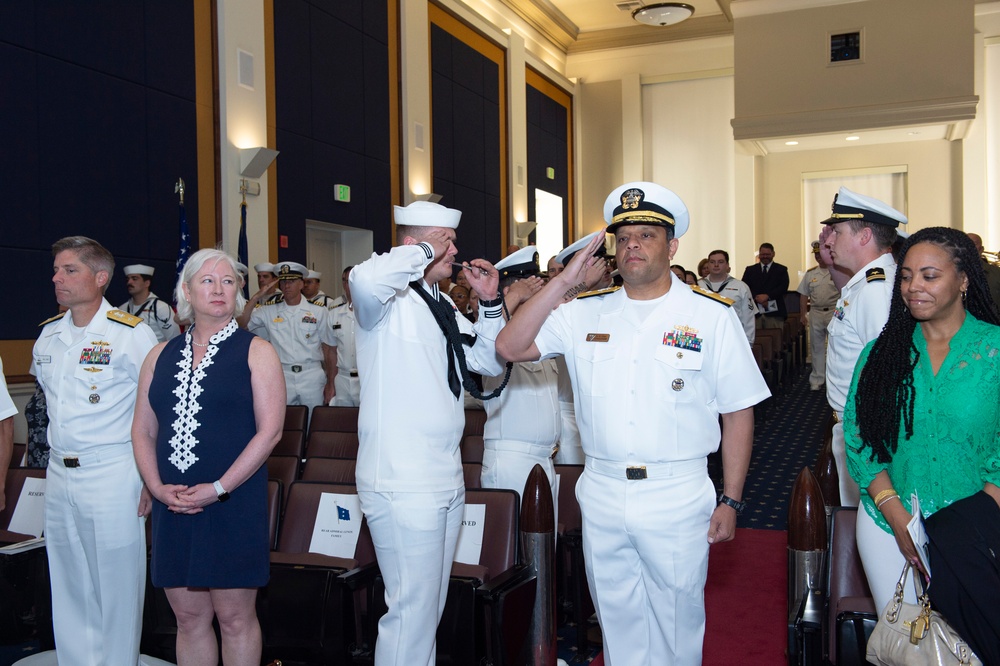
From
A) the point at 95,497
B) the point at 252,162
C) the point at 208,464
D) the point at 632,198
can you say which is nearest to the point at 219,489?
the point at 208,464

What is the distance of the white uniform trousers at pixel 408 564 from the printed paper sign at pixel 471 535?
635 millimetres

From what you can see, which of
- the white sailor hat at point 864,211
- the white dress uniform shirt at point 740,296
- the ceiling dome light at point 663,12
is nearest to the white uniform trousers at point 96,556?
the white sailor hat at point 864,211

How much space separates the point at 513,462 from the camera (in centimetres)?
364

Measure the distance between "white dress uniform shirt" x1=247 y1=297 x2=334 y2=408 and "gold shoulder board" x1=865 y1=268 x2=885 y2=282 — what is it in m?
4.83

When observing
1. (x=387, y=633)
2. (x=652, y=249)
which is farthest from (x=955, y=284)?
(x=387, y=633)

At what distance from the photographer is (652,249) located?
251 cm

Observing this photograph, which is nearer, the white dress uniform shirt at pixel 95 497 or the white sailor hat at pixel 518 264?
the white dress uniform shirt at pixel 95 497

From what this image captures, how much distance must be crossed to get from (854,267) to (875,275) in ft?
0.90

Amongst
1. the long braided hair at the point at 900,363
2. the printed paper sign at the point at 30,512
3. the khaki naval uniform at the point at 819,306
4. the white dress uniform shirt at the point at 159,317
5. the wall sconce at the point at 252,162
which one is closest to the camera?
the long braided hair at the point at 900,363

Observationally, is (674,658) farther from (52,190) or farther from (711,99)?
(711,99)

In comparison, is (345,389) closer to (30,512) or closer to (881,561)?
(30,512)

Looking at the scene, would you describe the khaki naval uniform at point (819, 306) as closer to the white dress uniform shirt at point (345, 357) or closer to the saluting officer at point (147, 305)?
the white dress uniform shirt at point (345, 357)

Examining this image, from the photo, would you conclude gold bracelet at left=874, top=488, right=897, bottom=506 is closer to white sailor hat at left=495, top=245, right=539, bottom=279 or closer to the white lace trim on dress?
white sailor hat at left=495, top=245, right=539, bottom=279

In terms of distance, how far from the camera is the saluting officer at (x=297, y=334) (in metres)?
7.16
